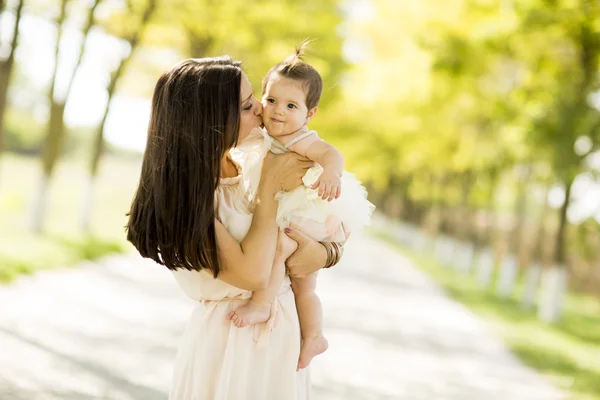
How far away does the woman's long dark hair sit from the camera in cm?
276

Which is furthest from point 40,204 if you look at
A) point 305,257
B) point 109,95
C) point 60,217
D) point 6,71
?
point 305,257

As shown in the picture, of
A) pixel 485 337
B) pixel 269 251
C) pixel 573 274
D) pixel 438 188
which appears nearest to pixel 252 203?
pixel 269 251

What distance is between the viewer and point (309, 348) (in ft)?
10.2

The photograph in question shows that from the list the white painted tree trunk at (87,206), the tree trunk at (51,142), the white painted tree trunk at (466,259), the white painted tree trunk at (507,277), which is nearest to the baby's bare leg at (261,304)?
the tree trunk at (51,142)

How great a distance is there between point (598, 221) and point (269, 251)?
13.4 metres

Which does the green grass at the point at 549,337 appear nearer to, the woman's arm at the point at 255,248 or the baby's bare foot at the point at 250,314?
the baby's bare foot at the point at 250,314

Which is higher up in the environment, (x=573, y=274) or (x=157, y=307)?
(x=573, y=274)

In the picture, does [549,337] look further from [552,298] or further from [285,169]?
[285,169]

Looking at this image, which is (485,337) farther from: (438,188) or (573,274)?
(438,188)

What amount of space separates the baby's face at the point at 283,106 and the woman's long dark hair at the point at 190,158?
0.97 feet

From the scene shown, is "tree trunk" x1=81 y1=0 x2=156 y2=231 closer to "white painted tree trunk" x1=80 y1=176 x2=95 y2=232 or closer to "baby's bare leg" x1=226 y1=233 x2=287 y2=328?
"white painted tree trunk" x1=80 y1=176 x2=95 y2=232

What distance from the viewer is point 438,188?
30172 mm

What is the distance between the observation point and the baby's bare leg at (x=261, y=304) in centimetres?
290

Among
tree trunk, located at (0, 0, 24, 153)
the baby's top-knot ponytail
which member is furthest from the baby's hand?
tree trunk, located at (0, 0, 24, 153)
